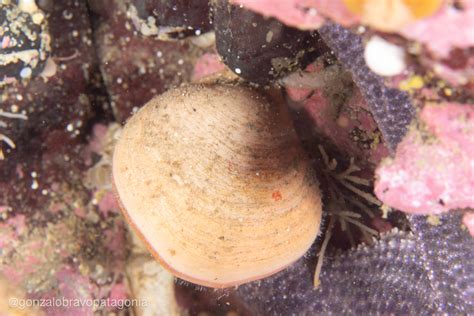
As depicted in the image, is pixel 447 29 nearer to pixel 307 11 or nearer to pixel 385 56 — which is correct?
pixel 385 56

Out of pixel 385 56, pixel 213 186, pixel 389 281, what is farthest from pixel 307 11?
pixel 389 281

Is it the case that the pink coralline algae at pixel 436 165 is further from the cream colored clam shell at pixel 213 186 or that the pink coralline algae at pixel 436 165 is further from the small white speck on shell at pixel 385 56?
the cream colored clam shell at pixel 213 186

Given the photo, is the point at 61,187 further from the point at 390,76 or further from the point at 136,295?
the point at 390,76

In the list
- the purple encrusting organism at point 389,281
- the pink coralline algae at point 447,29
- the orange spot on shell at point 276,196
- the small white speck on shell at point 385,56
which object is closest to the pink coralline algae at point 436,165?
the small white speck on shell at point 385,56

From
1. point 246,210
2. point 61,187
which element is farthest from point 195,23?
point 61,187

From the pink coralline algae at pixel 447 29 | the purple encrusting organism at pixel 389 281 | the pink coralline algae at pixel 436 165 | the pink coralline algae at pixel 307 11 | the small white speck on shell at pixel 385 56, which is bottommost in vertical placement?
the purple encrusting organism at pixel 389 281

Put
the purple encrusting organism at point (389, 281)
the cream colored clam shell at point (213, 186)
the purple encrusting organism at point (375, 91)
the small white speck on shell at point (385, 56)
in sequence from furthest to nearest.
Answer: the cream colored clam shell at point (213, 186)
the purple encrusting organism at point (389, 281)
the purple encrusting organism at point (375, 91)
the small white speck on shell at point (385, 56)
